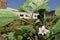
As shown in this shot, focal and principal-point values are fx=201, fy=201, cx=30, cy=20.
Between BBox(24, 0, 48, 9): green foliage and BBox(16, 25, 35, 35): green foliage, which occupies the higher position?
BBox(24, 0, 48, 9): green foliage

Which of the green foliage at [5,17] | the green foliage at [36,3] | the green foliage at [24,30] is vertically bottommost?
the green foliage at [24,30]

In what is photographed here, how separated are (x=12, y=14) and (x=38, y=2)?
0.36 feet

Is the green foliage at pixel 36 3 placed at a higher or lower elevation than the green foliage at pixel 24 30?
higher

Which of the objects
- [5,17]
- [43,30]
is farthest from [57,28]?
[5,17]

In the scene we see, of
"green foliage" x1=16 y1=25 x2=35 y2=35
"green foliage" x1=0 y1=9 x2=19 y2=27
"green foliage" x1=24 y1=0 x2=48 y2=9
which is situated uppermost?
"green foliage" x1=24 y1=0 x2=48 y2=9

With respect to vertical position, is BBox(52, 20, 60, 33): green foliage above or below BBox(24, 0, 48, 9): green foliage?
below

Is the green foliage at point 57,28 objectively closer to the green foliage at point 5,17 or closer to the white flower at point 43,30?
the white flower at point 43,30

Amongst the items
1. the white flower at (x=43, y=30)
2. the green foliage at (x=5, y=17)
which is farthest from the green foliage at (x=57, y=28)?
the green foliage at (x=5, y=17)

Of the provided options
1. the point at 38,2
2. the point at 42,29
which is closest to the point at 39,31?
the point at 42,29

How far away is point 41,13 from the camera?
2.30 ft

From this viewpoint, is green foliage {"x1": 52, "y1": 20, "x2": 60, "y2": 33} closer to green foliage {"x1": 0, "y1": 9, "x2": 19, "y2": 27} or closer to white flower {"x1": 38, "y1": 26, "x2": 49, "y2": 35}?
white flower {"x1": 38, "y1": 26, "x2": 49, "y2": 35}

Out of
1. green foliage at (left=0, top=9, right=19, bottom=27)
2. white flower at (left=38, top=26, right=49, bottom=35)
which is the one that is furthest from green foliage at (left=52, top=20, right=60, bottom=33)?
green foliage at (left=0, top=9, right=19, bottom=27)

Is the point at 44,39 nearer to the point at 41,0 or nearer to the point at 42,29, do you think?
the point at 42,29

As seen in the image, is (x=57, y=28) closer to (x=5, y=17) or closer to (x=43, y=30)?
(x=43, y=30)
